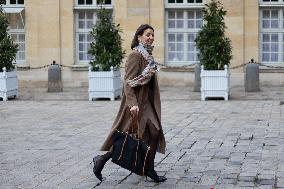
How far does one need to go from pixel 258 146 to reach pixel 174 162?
1808mm

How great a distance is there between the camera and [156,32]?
23594 millimetres

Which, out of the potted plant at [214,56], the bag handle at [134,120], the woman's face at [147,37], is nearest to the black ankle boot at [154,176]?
the bag handle at [134,120]

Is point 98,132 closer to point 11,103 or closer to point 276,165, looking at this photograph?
point 276,165

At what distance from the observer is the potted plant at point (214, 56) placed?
18.4 metres

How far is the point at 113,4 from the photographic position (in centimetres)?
2398

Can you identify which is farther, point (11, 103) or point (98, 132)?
point (11, 103)

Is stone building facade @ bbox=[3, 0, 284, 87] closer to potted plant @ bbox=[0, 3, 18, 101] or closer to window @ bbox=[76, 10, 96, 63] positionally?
window @ bbox=[76, 10, 96, 63]

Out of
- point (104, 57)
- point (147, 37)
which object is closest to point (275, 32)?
point (104, 57)

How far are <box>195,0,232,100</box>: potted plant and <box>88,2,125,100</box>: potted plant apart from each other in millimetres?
2462

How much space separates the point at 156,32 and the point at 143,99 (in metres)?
16.3

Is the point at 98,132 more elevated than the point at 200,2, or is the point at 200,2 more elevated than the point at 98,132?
the point at 200,2

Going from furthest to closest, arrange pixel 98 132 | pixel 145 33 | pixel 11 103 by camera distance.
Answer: pixel 11 103 → pixel 98 132 → pixel 145 33

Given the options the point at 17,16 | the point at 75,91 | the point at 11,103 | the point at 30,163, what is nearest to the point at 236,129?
the point at 30,163

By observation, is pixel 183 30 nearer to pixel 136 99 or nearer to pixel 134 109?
pixel 136 99
